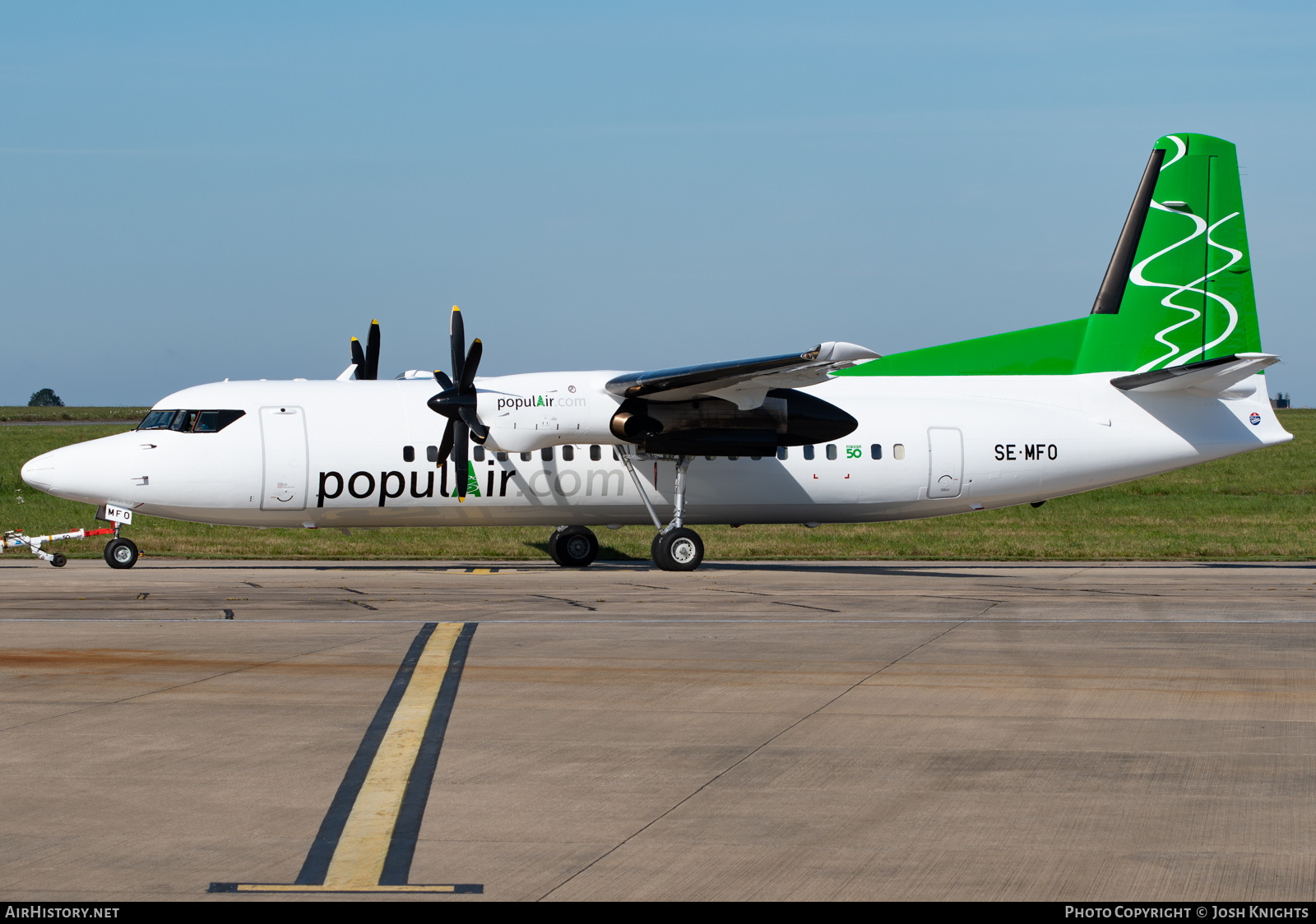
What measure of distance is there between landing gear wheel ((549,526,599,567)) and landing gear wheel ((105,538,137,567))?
8494mm

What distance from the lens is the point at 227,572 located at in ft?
81.8

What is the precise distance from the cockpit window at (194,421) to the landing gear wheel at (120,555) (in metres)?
2.44

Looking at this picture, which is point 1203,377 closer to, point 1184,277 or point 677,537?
point 1184,277

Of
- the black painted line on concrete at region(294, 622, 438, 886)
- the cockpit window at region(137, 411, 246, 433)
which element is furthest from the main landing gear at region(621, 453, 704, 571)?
the black painted line on concrete at region(294, 622, 438, 886)

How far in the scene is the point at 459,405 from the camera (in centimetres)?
2353

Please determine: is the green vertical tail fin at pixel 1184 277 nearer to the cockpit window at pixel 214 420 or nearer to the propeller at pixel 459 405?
the propeller at pixel 459 405

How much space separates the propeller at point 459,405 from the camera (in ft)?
77.2

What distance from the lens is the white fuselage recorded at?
23812 millimetres

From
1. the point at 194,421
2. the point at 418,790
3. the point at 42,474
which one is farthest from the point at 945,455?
the point at 418,790

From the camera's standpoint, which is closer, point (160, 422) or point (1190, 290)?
point (160, 422)

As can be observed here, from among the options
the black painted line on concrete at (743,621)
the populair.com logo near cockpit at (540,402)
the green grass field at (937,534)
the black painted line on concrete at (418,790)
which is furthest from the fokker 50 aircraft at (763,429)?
the black painted line on concrete at (418,790)

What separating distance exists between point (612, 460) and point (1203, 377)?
479 inches

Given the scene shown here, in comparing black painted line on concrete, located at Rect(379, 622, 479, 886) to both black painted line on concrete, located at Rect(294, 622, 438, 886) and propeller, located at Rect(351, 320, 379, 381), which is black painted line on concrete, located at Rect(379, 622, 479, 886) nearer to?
black painted line on concrete, located at Rect(294, 622, 438, 886)
